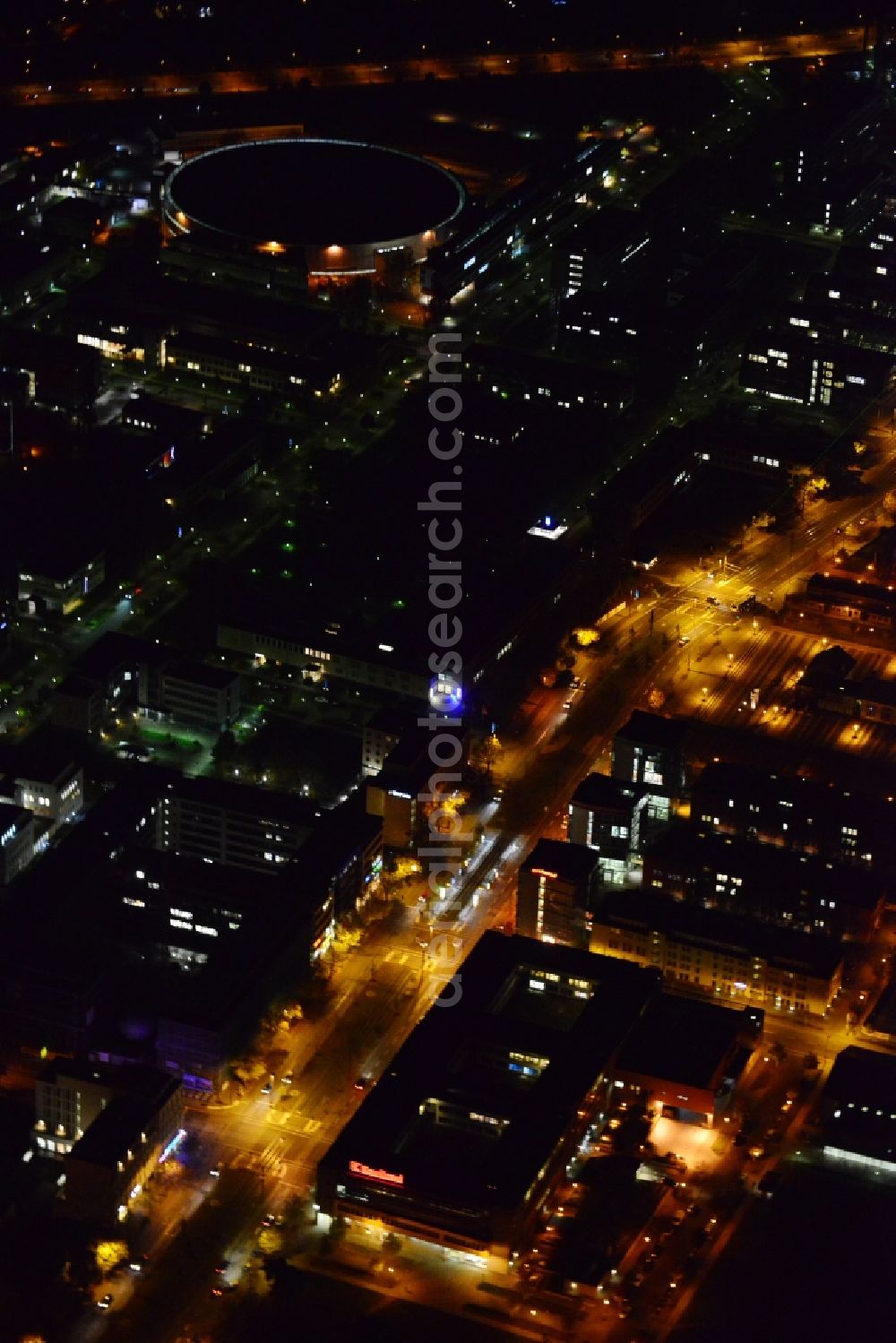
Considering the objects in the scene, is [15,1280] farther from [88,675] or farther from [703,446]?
[703,446]

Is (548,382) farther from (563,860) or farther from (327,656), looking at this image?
(563,860)

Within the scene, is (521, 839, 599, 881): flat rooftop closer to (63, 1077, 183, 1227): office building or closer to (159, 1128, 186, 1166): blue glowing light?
(159, 1128, 186, 1166): blue glowing light

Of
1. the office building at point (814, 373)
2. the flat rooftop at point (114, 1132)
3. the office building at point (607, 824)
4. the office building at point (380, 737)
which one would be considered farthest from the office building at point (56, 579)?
the office building at point (814, 373)

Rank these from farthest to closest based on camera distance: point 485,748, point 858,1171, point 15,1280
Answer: point 485,748, point 858,1171, point 15,1280

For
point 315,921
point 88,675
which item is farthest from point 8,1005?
point 88,675

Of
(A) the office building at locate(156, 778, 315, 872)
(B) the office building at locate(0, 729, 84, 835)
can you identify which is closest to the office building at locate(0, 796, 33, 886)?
(B) the office building at locate(0, 729, 84, 835)

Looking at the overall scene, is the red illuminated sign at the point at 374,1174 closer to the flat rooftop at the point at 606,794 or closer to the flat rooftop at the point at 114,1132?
the flat rooftop at the point at 114,1132

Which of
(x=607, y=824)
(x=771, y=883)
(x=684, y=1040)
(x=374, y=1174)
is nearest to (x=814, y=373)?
(x=607, y=824)
